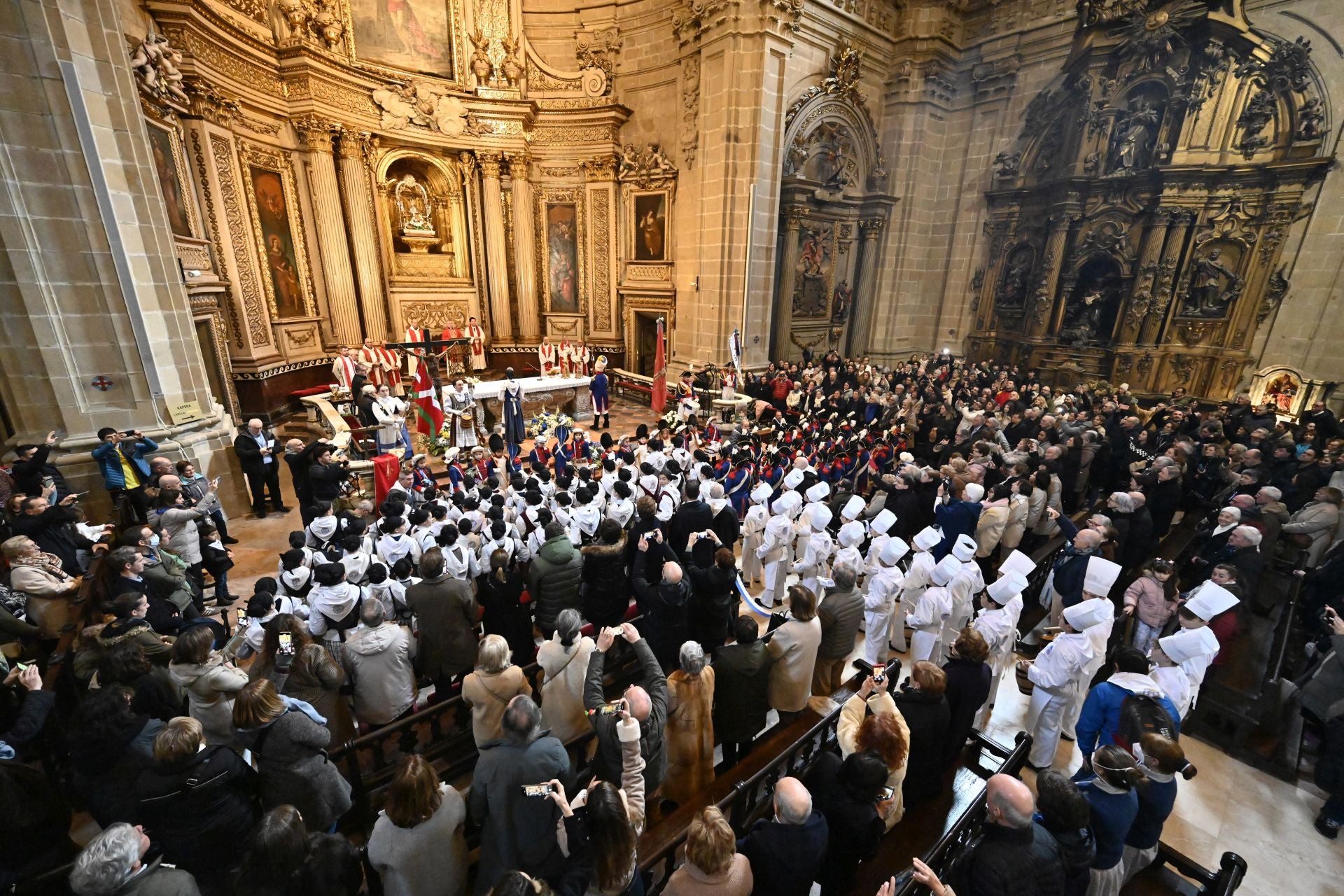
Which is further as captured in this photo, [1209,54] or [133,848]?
[1209,54]

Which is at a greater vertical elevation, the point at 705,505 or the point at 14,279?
the point at 14,279

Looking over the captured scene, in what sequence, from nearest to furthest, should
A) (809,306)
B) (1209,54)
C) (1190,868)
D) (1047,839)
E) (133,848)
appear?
(133,848)
(1047,839)
(1190,868)
(1209,54)
(809,306)

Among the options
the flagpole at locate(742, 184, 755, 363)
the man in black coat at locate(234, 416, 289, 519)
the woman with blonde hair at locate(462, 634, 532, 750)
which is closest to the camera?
the woman with blonde hair at locate(462, 634, 532, 750)

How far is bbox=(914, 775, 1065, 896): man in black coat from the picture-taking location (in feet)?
7.29

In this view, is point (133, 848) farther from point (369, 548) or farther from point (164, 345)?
point (164, 345)

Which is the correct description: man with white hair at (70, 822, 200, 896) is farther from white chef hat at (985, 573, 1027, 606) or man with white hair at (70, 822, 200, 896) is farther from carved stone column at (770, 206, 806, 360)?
carved stone column at (770, 206, 806, 360)

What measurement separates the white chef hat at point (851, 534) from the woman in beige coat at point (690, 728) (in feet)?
8.45

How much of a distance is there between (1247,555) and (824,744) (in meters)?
4.62

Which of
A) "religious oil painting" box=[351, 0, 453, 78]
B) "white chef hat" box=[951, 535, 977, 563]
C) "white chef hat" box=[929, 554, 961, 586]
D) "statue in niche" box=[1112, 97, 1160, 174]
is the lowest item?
"white chef hat" box=[929, 554, 961, 586]

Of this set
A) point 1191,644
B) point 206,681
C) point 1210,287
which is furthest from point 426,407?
point 1210,287

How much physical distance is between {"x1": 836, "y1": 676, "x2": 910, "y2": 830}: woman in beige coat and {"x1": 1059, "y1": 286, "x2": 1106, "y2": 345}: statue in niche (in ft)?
53.0

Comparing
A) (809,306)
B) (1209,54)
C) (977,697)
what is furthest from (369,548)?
(1209,54)

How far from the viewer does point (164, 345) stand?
697 centimetres

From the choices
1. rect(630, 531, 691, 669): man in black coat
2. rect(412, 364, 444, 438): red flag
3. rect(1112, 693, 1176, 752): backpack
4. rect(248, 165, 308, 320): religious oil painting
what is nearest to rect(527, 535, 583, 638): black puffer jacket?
rect(630, 531, 691, 669): man in black coat
